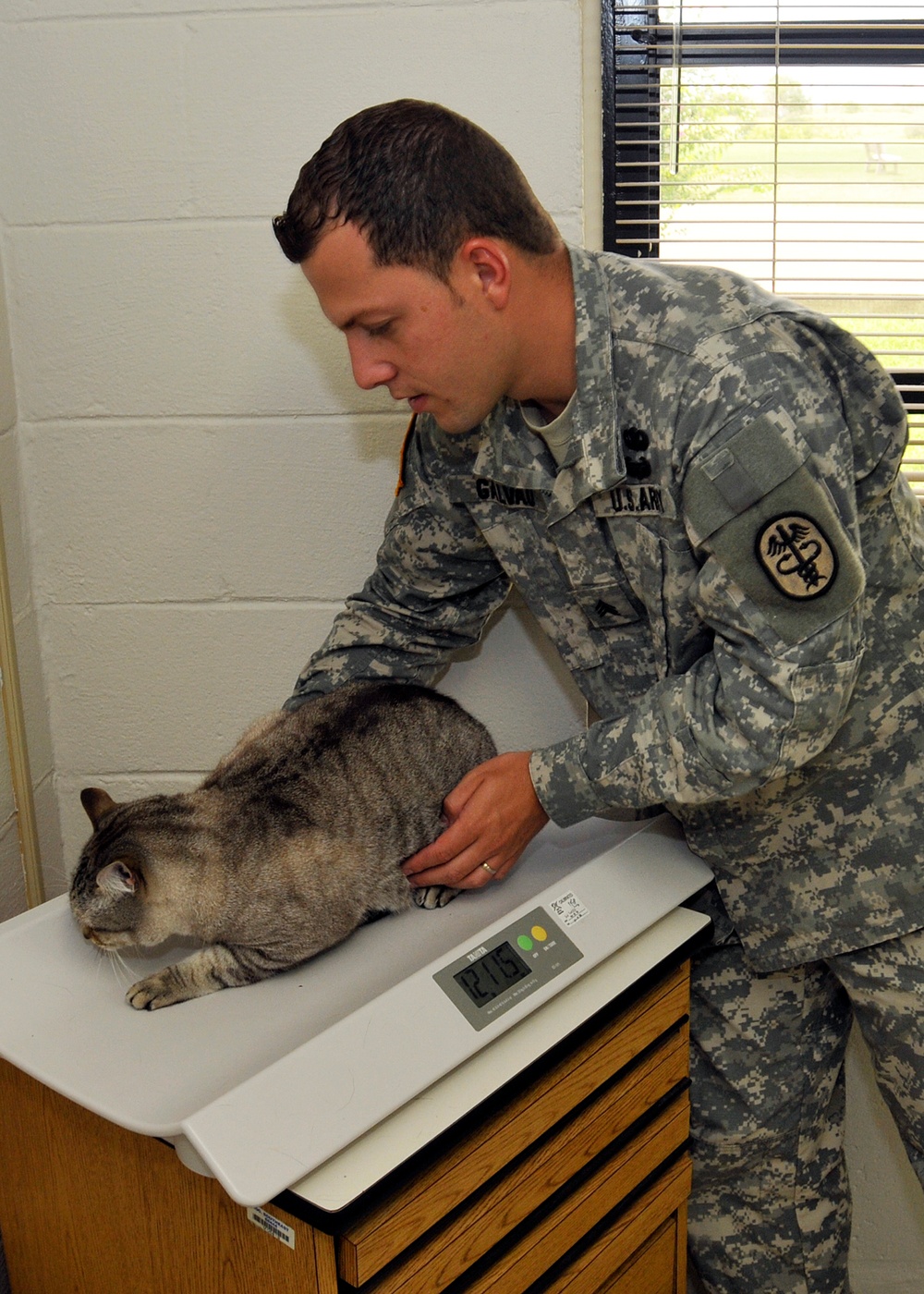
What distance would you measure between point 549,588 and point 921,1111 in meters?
0.74

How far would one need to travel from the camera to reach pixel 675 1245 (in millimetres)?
1422

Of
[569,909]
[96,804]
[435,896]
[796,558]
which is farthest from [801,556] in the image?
[96,804]

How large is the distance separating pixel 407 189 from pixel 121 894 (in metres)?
0.74

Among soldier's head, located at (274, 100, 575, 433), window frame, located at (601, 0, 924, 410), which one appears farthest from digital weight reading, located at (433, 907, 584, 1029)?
window frame, located at (601, 0, 924, 410)

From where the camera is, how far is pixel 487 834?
1347 millimetres

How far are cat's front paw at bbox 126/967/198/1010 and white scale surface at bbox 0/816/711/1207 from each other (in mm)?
10

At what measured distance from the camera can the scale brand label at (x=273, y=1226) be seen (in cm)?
97

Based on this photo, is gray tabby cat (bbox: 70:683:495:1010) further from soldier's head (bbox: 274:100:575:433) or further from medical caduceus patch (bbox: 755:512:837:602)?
medical caduceus patch (bbox: 755:512:837:602)

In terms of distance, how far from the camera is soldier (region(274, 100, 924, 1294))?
1124 mm

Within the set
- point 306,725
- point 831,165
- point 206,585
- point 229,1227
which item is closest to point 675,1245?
point 229,1227

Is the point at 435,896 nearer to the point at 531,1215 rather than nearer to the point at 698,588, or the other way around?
the point at 531,1215

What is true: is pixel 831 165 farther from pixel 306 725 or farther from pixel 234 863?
pixel 234 863

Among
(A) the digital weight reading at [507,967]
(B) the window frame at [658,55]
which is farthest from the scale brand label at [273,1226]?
(B) the window frame at [658,55]

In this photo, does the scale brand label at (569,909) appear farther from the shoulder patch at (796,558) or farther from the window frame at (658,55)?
the window frame at (658,55)
